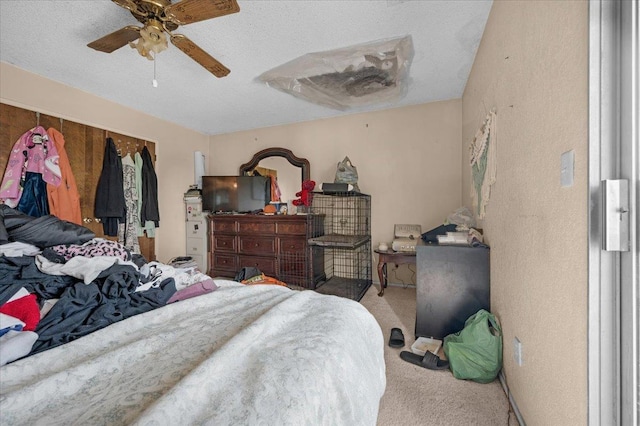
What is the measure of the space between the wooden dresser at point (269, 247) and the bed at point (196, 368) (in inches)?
91.4

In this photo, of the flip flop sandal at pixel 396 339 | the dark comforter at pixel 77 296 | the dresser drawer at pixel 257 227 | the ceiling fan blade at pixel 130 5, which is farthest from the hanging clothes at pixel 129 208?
the flip flop sandal at pixel 396 339

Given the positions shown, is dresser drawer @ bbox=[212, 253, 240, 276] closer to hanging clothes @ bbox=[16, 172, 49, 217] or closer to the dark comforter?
hanging clothes @ bbox=[16, 172, 49, 217]

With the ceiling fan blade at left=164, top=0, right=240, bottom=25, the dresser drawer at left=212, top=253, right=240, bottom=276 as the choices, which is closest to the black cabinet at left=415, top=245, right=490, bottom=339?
the ceiling fan blade at left=164, top=0, right=240, bottom=25

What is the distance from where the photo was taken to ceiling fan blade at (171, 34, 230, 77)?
178cm

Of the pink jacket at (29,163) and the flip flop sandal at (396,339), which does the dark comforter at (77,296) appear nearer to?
the flip flop sandal at (396,339)

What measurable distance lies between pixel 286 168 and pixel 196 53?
A: 7.39 ft

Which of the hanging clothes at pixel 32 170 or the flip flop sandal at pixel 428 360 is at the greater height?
the hanging clothes at pixel 32 170

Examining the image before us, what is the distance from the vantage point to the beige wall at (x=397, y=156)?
131 inches

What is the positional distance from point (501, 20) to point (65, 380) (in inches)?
96.8

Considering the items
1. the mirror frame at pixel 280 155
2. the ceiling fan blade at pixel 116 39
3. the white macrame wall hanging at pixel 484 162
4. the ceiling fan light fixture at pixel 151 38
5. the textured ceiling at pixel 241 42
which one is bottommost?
the white macrame wall hanging at pixel 484 162

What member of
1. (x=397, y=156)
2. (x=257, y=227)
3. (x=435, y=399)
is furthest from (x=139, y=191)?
(x=435, y=399)

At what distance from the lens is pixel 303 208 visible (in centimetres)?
385

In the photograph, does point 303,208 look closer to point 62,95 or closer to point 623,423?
point 62,95

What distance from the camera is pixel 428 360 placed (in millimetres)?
1756
